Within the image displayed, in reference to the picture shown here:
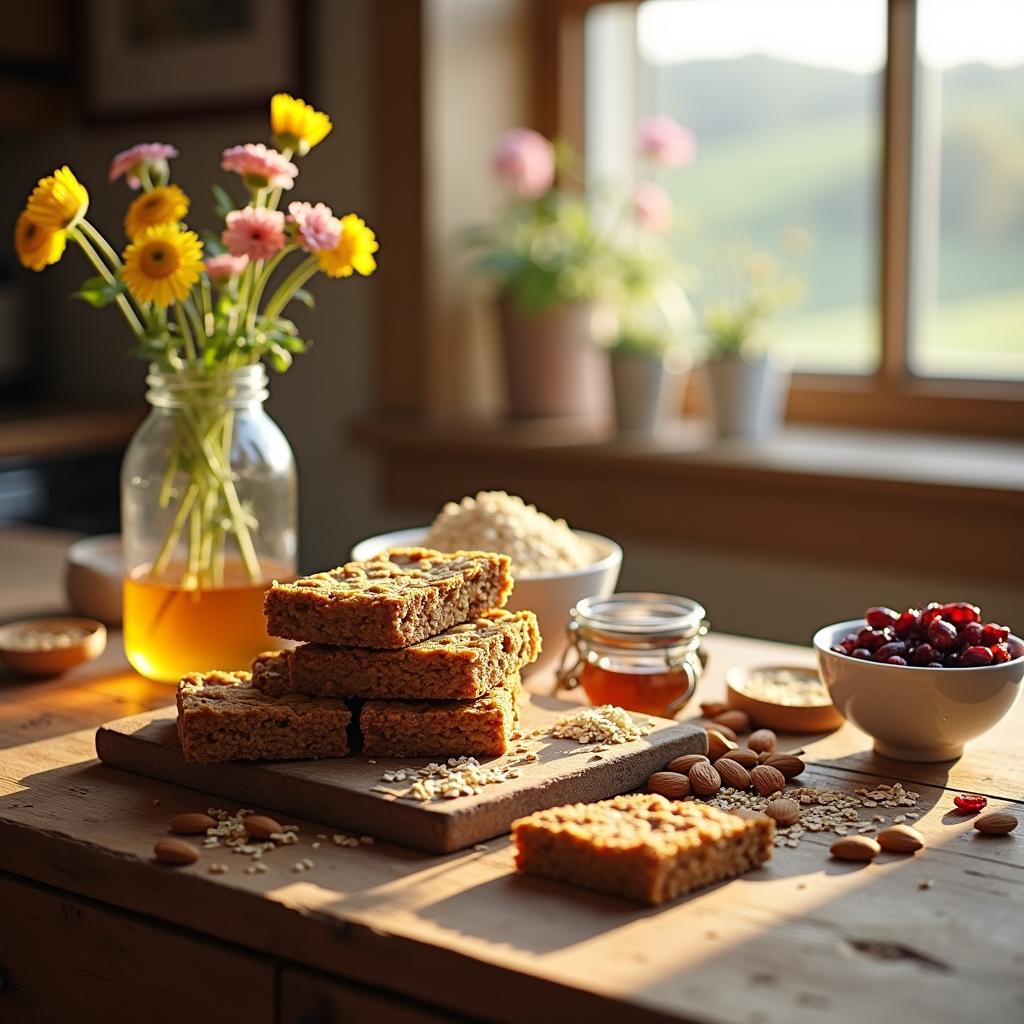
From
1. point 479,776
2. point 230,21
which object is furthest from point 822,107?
point 479,776

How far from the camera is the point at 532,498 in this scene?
2.94 m

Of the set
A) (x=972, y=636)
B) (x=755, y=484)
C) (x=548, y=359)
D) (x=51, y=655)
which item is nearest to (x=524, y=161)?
(x=548, y=359)

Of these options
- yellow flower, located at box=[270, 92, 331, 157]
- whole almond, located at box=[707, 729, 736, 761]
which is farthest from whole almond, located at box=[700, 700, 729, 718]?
yellow flower, located at box=[270, 92, 331, 157]

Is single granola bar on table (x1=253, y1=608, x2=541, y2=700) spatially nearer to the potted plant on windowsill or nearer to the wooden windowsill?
the wooden windowsill

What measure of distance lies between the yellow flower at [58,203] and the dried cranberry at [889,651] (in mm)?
791

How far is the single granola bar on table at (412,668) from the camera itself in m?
1.19

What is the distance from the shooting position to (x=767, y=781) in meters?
1.21

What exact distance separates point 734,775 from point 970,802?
184mm

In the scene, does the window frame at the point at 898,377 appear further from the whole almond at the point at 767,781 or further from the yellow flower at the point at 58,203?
the yellow flower at the point at 58,203

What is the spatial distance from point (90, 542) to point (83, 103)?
6.14 feet

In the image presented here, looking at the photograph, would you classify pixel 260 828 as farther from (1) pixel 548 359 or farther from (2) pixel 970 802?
(1) pixel 548 359

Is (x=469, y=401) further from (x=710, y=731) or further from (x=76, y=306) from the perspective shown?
(x=710, y=731)

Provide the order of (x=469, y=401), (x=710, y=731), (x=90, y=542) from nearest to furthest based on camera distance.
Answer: (x=710, y=731) → (x=90, y=542) → (x=469, y=401)

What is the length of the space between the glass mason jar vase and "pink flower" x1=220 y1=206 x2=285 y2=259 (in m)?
0.15
